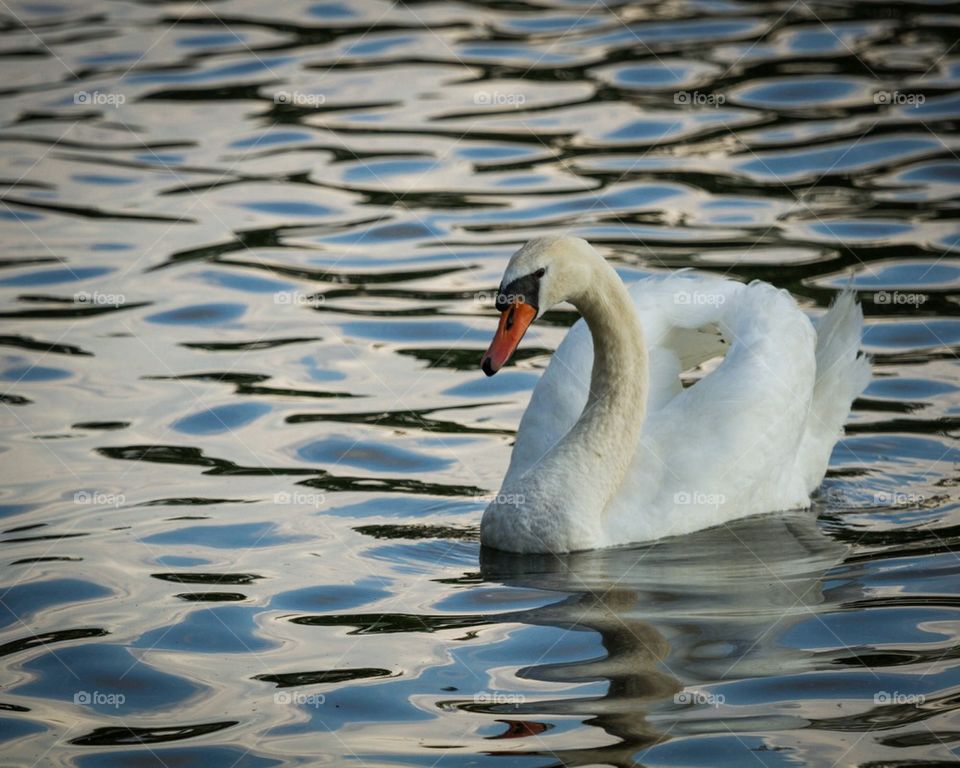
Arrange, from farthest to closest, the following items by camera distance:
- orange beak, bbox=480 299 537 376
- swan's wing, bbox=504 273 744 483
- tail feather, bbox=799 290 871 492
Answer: tail feather, bbox=799 290 871 492
swan's wing, bbox=504 273 744 483
orange beak, bbox=480 299 537 376

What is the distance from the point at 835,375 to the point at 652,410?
4.05ft

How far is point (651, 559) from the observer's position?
8.04 metres

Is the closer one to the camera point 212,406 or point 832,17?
point 212,406

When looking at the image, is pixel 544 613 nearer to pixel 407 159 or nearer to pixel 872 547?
pixel 872 547

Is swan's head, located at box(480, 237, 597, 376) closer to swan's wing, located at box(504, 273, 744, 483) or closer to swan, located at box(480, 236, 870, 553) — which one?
swan, located at box(480, 236, 870, 553)

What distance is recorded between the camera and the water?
6.43 meters

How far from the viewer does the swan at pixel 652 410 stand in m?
8.09

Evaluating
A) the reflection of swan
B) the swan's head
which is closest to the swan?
the swan's head

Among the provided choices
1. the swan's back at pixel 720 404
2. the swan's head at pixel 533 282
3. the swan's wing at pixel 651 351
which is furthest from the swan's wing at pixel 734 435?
the swan's head at pixel 533 282

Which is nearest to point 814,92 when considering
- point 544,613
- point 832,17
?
point 832,17

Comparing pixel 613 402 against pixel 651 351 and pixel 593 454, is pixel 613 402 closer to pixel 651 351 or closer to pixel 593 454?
pixel 593 454

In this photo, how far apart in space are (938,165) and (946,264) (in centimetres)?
232

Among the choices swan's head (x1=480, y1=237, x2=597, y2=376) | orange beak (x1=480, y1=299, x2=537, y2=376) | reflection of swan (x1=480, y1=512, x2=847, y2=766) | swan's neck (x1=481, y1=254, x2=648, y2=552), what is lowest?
reflection of swan (x1=480, y1=512, x2=847, y2=766)

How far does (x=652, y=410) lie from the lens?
9.02 metres
